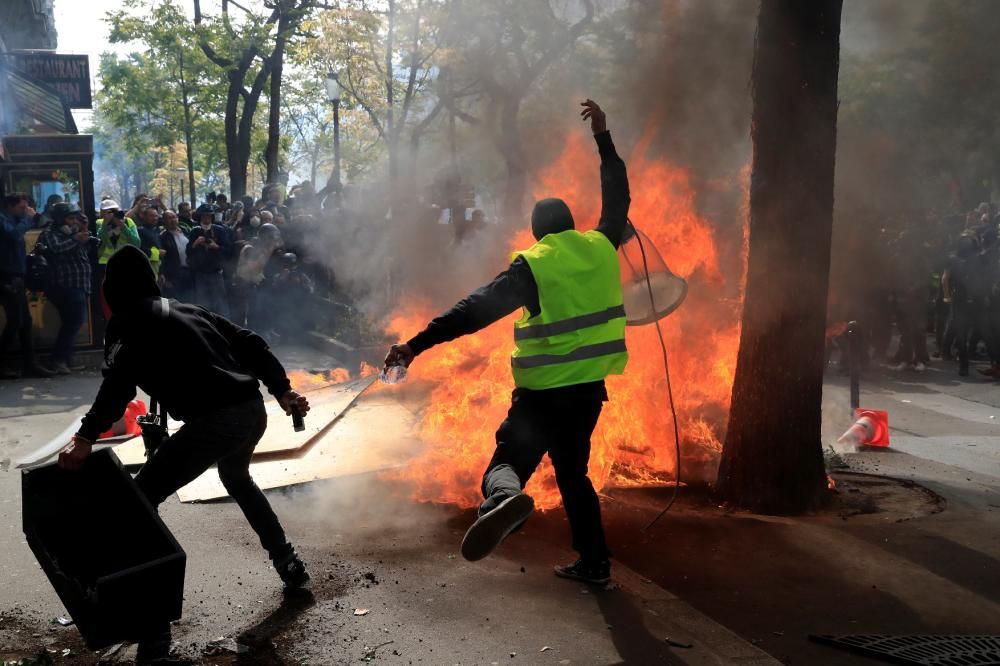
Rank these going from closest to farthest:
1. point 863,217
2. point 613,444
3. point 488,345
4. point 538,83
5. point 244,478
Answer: point 244,478 < point 613,444 < point 488,345 < point 863,217 < point 538,83

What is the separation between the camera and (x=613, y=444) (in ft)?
21.2

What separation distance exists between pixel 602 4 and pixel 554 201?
41.7 ft

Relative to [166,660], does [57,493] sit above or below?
above

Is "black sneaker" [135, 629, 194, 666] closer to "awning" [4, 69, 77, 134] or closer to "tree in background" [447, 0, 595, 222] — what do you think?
"tree in background" [447, 0, 595, 222]

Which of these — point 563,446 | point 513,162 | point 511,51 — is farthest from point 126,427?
point 511,51

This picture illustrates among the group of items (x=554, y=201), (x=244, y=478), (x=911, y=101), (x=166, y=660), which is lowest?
(x=166, y=660)

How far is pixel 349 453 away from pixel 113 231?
23.1 ft

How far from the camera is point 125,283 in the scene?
404 cm

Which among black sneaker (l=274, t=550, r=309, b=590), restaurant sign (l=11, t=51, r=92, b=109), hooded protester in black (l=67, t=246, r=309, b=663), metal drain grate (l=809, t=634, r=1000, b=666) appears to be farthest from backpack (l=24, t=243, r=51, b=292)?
metal drain grate (l=809, t=634, r=1000, b=666)

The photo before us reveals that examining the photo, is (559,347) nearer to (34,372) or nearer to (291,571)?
(291,571)

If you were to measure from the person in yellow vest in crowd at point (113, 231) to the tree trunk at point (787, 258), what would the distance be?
355 inches

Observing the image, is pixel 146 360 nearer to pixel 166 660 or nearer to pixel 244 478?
pixel 244 478

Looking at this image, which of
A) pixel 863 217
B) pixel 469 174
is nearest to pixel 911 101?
pixel 863 217

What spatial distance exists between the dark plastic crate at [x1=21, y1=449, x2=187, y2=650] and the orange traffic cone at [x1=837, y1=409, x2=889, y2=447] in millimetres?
5985
